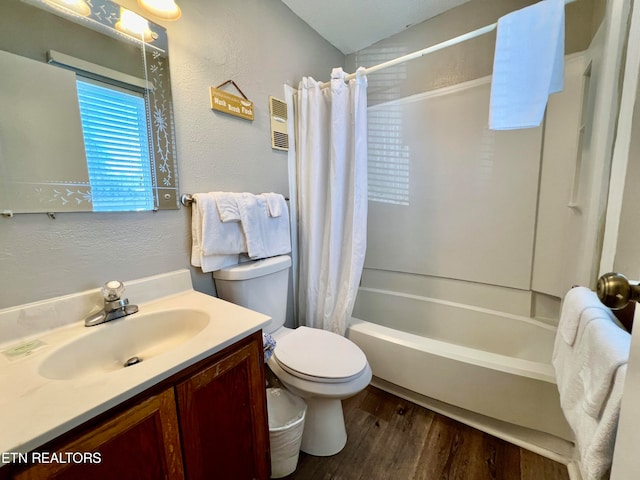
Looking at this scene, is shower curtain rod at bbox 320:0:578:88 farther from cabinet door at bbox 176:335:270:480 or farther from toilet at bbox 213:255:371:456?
cabinet door at bbox 176:335:270:480

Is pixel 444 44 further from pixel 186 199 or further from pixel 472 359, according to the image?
pixel 472 359

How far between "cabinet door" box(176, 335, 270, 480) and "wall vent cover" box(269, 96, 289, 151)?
117 cm

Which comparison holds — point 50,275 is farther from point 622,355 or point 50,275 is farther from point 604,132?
point 604,132

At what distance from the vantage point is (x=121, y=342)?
0.90m

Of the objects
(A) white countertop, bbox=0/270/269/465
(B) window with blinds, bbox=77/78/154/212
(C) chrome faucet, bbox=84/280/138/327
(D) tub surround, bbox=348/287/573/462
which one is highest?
(B) window with blinds, bbox=77/78/154/212

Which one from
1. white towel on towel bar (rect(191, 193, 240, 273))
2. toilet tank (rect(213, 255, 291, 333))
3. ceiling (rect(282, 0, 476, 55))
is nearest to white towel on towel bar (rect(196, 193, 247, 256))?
white towel on towel bar (rect(191, 193, 240, 273))

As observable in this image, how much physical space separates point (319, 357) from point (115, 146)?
119 centimetres

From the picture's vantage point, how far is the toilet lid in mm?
1112

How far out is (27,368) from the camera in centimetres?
66

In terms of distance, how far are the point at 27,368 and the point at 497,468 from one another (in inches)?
68.7

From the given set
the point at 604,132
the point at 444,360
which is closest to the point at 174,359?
the point at 444,360

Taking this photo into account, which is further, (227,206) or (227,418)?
(227,206)

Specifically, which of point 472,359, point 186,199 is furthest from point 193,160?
point 472,359

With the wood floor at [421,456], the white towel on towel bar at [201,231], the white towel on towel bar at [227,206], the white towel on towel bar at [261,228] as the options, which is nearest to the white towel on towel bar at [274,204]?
the white towel on towel bar at [261,228]
